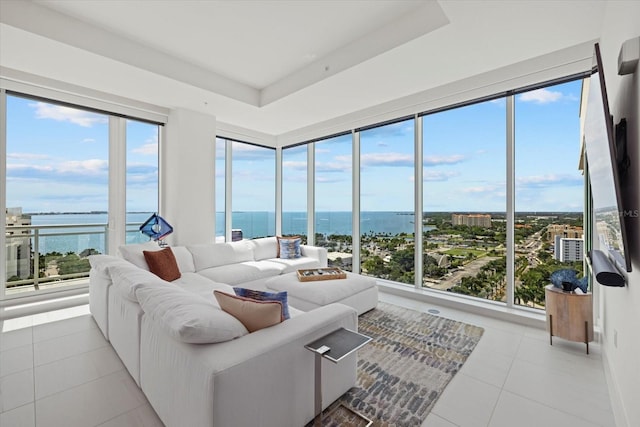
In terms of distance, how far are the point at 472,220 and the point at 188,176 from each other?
4.16 meters

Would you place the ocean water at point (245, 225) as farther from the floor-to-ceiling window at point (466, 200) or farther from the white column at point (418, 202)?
the floor-to-ceiling window at point (466, 200)

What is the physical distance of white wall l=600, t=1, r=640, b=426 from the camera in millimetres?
1435

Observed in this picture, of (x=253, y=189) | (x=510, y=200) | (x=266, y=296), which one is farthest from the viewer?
(x=253, y=189)

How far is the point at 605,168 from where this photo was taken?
149 centimetres

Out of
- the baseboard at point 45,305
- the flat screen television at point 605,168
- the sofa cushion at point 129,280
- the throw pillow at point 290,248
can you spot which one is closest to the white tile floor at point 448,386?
the baseboard at point 45,305

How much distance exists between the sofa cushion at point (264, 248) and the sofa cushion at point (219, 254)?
0.09 m

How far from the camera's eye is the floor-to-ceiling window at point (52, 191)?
360cm

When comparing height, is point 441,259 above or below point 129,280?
below

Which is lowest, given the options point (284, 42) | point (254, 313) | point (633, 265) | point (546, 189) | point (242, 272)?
point (242, 272)

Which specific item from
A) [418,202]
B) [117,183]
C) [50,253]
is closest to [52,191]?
[117,183]

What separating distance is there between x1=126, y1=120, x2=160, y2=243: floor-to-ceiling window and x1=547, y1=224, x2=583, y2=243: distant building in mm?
5367

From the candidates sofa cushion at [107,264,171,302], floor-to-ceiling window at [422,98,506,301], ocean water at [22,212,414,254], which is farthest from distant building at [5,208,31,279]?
floor-to-ceiling window at [422,98,506,301]

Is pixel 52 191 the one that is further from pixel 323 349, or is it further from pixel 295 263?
pixel 323 349

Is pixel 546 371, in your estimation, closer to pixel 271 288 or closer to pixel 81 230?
pixel 271 288
